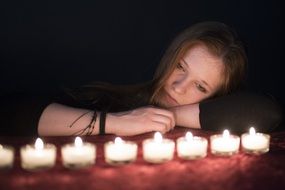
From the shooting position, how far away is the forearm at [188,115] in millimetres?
1788

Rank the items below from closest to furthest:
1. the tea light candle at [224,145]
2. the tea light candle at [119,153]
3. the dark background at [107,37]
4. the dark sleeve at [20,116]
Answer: the tea light candle at [119,153] → the tea light candle at [224,145] → the dark sleeve at [20,116] → the dark background at [107,37]

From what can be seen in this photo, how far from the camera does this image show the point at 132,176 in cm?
121

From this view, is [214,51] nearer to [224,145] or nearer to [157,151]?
[224,145]

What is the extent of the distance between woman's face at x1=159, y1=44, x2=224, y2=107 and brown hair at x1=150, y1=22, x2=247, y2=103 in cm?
2

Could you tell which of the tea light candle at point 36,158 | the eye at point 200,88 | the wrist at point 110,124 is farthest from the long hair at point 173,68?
the tea light candle at point 36,158

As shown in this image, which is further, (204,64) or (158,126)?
(204,64)

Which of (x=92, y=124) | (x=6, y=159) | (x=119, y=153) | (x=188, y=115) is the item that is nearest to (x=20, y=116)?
(x=92, y=124)

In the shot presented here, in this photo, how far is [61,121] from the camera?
1635 millimetres

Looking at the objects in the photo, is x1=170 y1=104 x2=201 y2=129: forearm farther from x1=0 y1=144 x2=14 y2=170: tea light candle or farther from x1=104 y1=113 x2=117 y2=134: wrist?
x1=0 y1=144 x2=14 y2=170: tea light candle

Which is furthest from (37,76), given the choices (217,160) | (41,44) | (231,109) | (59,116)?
(217,160)

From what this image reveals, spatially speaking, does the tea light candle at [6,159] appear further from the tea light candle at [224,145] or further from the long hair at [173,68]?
the long hair at [173,68]

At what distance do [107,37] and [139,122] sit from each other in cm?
102

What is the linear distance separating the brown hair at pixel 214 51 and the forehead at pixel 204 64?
0.06ft

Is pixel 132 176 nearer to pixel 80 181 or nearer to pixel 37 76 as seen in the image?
pixel 80 181
